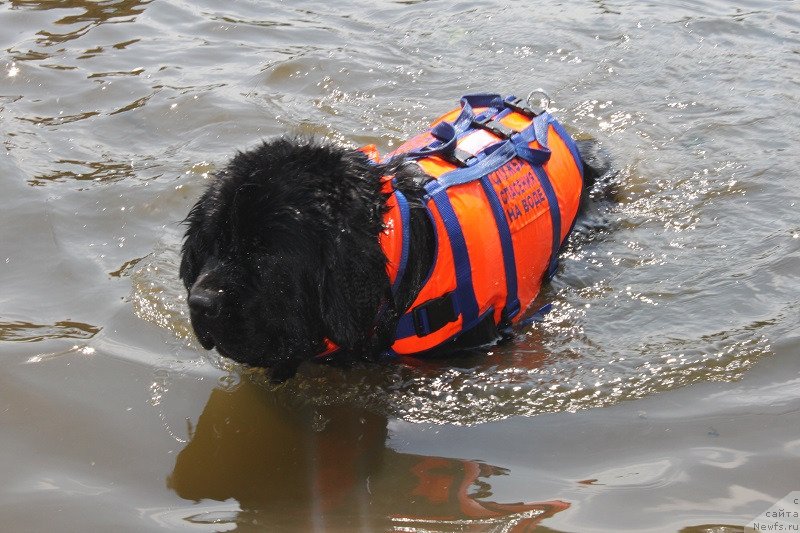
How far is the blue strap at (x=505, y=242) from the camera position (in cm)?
380

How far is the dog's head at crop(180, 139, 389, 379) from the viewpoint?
2969mm

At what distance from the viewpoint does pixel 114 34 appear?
7.03 m

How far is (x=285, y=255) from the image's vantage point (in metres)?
2.99

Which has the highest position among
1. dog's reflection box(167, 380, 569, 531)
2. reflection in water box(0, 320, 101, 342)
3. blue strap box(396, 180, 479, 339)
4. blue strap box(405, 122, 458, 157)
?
blue strap box(405, 122, 458, 157)

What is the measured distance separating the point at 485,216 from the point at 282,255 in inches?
43.3

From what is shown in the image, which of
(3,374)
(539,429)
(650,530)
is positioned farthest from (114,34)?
(650,530)

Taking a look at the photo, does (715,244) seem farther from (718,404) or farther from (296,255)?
(296,255)

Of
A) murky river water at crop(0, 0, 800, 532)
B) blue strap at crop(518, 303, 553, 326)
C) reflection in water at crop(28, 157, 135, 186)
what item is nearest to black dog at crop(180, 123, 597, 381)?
murky river water at crop(0, 0, 800, 532)

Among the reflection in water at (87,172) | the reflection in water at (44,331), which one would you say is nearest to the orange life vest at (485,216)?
the reflection in water at (44,331)

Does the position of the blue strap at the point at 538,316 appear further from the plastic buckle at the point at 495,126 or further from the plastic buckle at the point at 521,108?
the plastic buckle at the point at 521,108

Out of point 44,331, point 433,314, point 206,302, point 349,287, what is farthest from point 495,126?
point 44,331

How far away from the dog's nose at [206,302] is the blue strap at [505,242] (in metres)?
1.38

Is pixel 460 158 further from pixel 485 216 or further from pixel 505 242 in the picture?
pixel 505 242

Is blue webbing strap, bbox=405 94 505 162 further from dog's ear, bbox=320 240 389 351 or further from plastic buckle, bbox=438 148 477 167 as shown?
dog's ear, bbox=320 240 389 351
